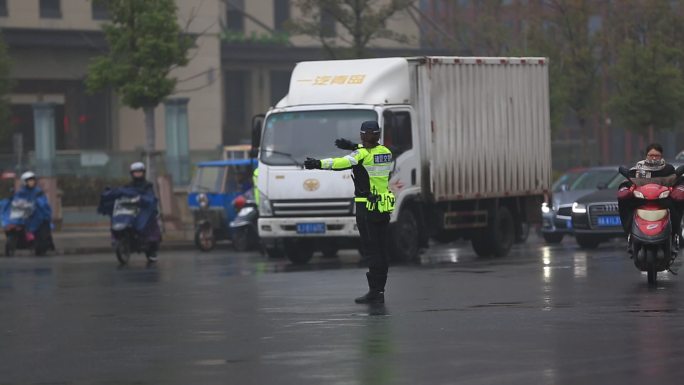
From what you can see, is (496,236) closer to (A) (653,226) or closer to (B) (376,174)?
(A) (653,226)

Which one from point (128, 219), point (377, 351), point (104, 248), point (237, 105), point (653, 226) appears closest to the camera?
point (377, 351)

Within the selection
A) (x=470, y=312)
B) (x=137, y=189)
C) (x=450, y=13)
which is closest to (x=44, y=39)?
(x=450, y=13)

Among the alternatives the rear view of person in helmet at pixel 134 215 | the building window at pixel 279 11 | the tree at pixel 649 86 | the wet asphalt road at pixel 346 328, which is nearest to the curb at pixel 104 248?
the rear view of person in helmet at pixel 134 215

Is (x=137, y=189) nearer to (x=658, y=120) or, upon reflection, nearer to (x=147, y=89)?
(x=147, y=89)

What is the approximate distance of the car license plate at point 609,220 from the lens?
26156mm

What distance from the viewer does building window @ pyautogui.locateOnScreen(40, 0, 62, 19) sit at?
196ft

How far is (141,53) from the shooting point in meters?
35.1

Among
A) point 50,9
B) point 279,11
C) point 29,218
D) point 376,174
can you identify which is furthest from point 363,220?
point 279,11

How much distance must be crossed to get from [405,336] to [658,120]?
32221mm

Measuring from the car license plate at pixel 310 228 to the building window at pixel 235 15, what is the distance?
4839cm

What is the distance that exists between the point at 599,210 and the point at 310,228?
5848 millimetres

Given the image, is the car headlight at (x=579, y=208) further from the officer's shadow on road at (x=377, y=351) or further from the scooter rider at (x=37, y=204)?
the officer's shadow on road at (x=377, y=351)

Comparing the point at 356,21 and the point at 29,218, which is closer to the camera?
the point at 29,218

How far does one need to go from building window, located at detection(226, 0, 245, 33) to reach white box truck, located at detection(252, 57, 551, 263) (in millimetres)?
46346
